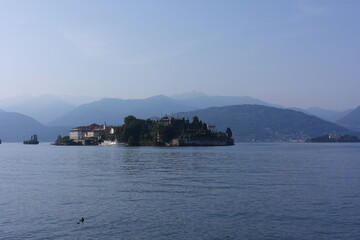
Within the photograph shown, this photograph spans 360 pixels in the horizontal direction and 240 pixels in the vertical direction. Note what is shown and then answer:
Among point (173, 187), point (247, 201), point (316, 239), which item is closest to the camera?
point (316, 239)

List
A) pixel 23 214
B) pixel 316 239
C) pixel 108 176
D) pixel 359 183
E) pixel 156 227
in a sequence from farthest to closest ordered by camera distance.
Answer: pixel 108 176
pixel 359 183
pixel 23 214
pixel 156 227
pixel 316 239

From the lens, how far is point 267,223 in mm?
27203

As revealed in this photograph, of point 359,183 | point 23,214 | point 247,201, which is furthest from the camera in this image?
point 359,183

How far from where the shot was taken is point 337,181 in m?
48.8

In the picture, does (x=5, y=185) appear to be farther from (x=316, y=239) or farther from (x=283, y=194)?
(x=316, y=239)

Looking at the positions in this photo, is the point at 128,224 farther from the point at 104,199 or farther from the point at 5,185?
the point at 5,185

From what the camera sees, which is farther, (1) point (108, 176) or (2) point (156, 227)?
(1) point (108, 176)

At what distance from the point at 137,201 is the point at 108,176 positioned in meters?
20.2

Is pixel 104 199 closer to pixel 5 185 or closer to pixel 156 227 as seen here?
pixel 156 227

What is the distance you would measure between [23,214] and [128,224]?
820 centimetres

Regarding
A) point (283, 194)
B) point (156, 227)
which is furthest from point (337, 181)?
point (156, 227)

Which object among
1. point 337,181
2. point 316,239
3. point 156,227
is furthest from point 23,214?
point 337,181

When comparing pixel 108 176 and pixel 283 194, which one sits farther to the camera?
pixel 108 176

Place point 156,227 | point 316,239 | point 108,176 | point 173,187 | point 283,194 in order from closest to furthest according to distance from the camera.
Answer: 1. point 316,239
2. point 156,227
3. point 283,194
4. point 173,187
5. point 108,176
